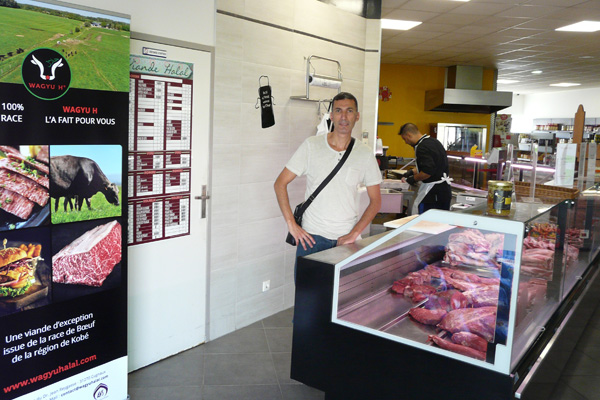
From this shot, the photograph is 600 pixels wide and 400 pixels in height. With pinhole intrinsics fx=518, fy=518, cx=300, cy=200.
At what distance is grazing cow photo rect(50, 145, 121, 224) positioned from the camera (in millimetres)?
2355

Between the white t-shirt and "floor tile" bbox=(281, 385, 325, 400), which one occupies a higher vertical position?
the white t-shirt

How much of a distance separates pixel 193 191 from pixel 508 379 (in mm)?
2238

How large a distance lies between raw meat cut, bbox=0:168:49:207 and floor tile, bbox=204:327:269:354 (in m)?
1.70

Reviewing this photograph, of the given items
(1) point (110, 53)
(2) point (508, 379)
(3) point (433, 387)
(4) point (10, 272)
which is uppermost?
(1) point (110, 53)

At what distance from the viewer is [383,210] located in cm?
645

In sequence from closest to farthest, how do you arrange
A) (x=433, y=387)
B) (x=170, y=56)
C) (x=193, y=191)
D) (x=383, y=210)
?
(x=433, y=387), (x=170, y=56), (x=193, y=191), (x=383, y=210)

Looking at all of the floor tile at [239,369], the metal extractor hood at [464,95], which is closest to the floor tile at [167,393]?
the floor tile at [239,369]

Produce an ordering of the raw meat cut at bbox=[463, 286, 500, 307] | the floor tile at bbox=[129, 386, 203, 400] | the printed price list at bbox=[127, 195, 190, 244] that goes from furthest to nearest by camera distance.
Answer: the printed price list at bbox=[127, 195, 190, 244] < the floor tile at bbox=[129, 386, 203, 400] < the raw meat cut at bbox=[463, 286, 500, 307]

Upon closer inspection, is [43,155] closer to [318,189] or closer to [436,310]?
[318,189]

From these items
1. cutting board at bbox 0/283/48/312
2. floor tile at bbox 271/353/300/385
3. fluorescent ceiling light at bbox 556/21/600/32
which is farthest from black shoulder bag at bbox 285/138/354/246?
fluorescent ceiling light at bbox 556/21/600/32

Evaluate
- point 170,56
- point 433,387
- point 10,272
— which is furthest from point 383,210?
point 10,272

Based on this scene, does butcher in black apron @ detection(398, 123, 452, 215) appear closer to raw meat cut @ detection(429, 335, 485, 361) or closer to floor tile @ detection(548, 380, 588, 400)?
floor tile @ detection(548, 380, 588, 400)

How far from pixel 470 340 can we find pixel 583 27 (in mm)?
6722

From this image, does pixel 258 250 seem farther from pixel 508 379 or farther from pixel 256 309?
pixel 508 379
